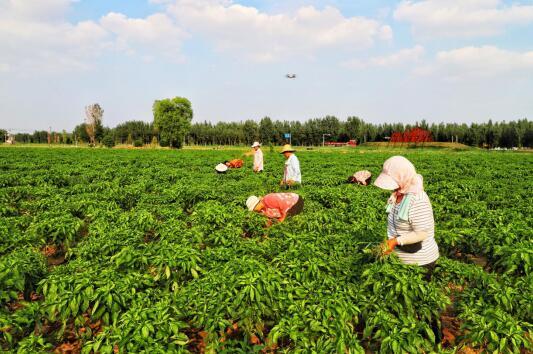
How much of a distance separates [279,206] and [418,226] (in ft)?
13.9

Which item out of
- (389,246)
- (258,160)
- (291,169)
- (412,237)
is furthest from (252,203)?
(258,160)

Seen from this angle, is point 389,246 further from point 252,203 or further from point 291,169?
point 291,169

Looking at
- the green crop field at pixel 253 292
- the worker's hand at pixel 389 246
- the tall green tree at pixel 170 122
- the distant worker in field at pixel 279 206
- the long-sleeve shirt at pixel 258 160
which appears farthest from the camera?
the tall green tree at pixel 170 122

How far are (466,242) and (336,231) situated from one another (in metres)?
2.14

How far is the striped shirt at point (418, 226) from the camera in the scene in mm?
3943

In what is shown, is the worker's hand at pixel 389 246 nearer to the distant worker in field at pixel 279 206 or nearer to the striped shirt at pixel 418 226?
the striped shirt at pixel 418 226

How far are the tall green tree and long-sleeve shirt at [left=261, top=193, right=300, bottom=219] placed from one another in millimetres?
78987

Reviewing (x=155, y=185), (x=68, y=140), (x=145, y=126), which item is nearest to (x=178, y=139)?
(x=145, y=126)

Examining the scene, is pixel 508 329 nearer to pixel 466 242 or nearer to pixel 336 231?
pixel 466 242

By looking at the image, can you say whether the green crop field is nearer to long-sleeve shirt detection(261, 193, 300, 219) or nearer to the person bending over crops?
the person bending over crops

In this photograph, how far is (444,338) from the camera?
4.37m

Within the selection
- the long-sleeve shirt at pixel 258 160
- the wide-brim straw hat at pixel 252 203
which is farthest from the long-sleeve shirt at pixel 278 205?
the long-sleeve shirt at pixel 258 160

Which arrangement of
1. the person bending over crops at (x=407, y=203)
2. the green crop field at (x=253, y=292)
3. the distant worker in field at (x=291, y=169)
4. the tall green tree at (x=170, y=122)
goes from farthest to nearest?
the tall green tree at (x=170, y=122)
the distant worker in field at (x=291, y=169)
the person bending over crops at (x=407, y=203)
the green crop field at (x=253, y=292)

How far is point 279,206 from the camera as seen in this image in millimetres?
7996
